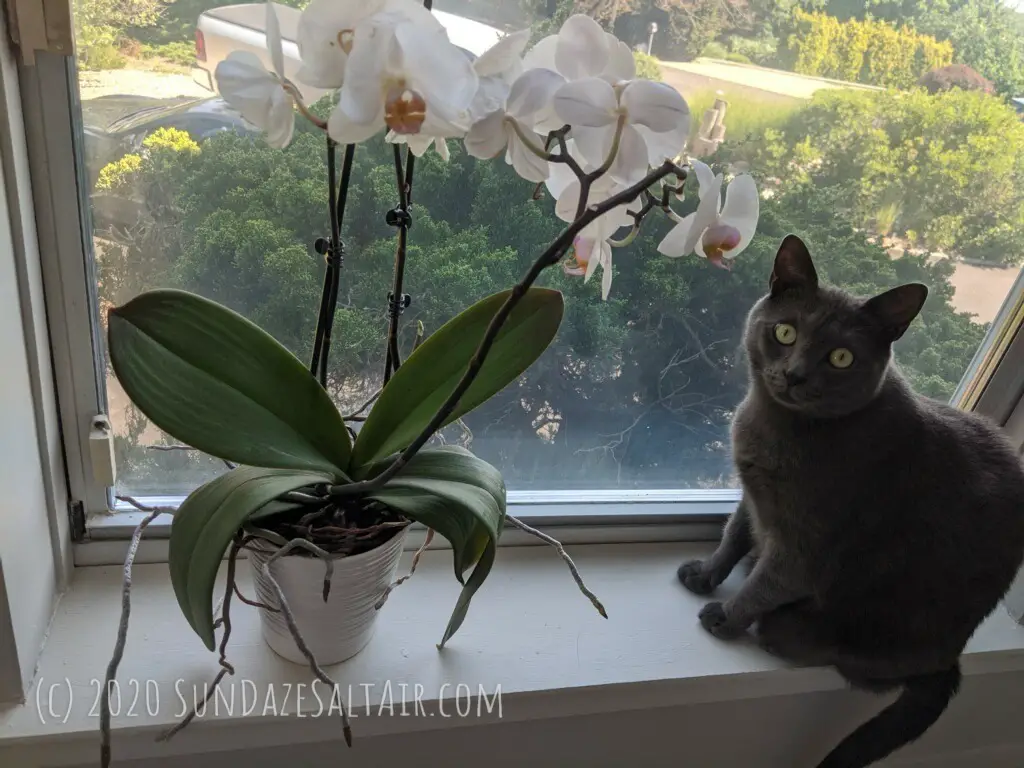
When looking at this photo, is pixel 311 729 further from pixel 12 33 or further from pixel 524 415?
pixel 12 33

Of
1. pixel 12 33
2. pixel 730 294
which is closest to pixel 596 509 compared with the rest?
pixel 730 294

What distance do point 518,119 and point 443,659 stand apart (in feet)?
2.01

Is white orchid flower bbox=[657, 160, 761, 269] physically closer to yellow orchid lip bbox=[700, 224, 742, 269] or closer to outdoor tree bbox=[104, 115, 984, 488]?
yellow orchid lip bbox=[700, 224, 742, 269]

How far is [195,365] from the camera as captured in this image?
25.9 inches

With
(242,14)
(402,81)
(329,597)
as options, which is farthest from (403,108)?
(329,597)

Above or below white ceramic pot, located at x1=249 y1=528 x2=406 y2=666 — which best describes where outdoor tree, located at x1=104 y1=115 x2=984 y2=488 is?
above

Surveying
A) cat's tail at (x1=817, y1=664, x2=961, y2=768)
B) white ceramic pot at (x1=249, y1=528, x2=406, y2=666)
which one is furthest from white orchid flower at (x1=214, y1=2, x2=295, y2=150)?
cat's tail at (x1=817, y1=664, x2=961, y2=768)

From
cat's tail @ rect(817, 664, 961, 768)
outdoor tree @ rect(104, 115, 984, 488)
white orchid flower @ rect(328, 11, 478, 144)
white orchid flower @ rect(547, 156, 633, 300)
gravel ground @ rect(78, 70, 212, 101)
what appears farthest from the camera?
cat's tail @ rect(817, 664, 961, 768)

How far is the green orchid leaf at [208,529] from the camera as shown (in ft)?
2.06

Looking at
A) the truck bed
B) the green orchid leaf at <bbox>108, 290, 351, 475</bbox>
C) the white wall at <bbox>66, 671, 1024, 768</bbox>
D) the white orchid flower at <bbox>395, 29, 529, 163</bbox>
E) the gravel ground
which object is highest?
the white orchid flower at <bbox>395, 29, 529, 163</bbox>

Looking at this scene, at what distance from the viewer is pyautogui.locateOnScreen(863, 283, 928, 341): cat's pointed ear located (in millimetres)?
764

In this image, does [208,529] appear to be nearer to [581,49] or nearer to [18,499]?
[18,499]

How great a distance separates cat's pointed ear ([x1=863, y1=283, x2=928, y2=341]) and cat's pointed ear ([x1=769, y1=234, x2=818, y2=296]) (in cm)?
6

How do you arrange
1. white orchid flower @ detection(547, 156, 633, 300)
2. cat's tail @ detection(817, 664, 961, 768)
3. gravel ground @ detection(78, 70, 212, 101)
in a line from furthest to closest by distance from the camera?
cat's tail @ detection(817, 664, 961, 768)
gravel ground @ detection(78, 70, 212, 101)
white orchid flower @ detection(547, 156, 633, 300)
